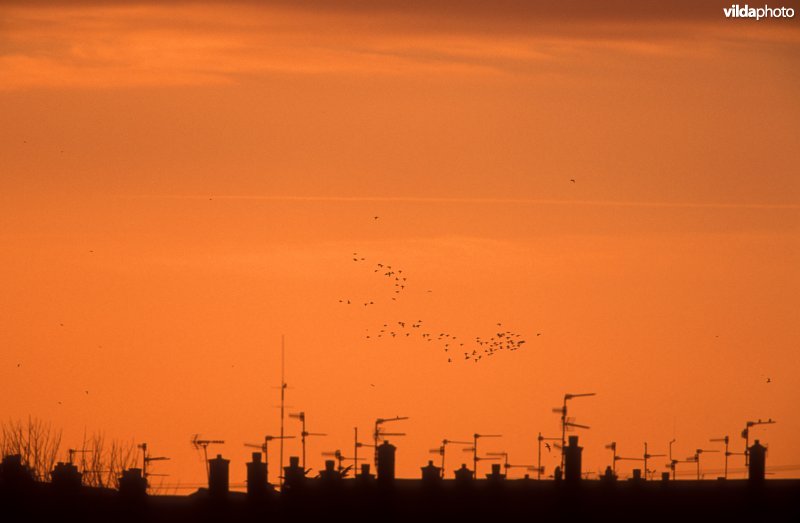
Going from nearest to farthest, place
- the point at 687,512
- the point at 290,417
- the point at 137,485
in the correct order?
the point at 687,512 → the point at 137,485 → the point at 290,417

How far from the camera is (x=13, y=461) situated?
234ft

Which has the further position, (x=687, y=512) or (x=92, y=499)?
(x=92, y=499)

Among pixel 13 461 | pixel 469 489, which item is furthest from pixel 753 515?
pixel 13 461

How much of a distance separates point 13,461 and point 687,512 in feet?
67.7

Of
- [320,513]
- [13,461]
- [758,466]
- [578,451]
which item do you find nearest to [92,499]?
[13,461]

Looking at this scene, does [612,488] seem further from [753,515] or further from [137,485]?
[137,485]

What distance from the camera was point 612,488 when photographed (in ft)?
217

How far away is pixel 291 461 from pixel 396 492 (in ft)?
16.2

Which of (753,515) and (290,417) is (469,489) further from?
(290,417)

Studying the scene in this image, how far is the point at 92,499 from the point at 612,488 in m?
15.7

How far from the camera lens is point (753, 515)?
6431 centimetres

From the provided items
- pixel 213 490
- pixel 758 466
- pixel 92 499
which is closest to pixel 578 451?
pixel 758 466

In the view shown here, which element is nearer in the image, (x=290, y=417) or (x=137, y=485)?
(x=137, y=485)

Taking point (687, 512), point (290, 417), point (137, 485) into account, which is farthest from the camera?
point (290, 417)
